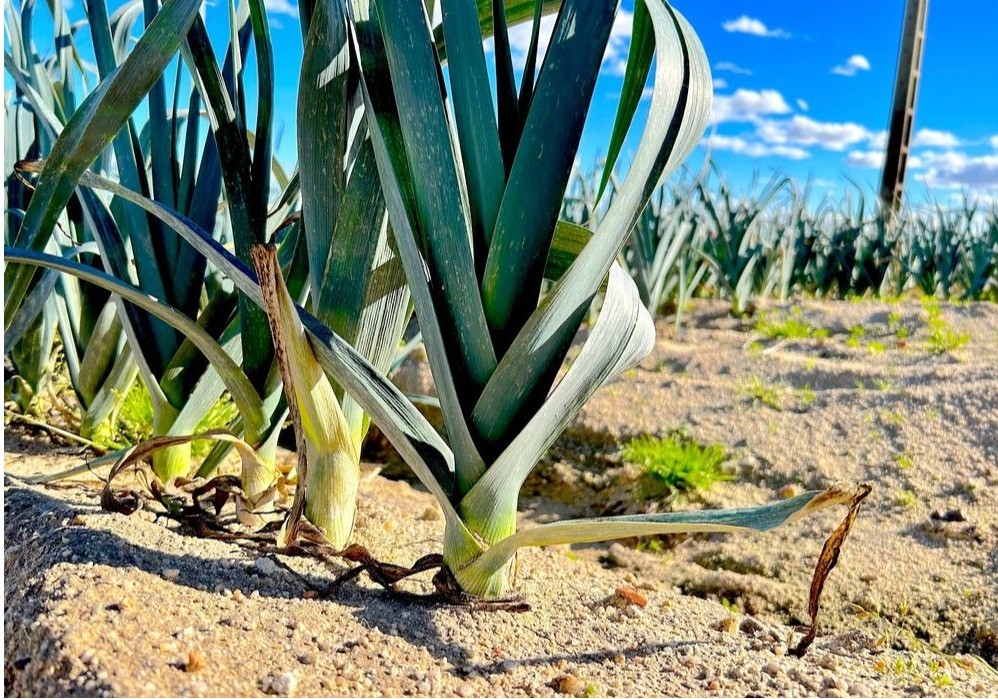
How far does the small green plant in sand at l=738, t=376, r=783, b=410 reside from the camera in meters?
2.18

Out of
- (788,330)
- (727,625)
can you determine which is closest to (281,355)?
(727,625)

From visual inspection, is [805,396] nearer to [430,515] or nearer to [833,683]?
[430,515]

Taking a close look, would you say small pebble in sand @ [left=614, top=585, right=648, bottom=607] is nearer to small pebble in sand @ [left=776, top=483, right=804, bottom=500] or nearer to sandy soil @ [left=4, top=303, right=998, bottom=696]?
sandy soil @ [left=4, top=303, right=998, bottom=696]

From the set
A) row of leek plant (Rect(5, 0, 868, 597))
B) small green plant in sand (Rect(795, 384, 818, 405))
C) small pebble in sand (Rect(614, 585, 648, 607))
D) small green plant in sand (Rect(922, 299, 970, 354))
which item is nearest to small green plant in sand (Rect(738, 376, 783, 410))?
small green plant in sand (Rect(795, 384, 818, 405))

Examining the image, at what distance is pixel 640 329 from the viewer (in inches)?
35.7

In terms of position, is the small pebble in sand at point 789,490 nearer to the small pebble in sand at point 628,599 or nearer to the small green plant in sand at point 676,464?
the small green plant in sand at point 676,464

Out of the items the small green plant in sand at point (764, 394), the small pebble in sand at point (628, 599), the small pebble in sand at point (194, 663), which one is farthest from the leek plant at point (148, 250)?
the small green plant in sand at point (764, 394)

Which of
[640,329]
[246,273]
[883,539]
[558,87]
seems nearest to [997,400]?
[883,539]

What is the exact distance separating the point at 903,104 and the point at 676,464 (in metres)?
5.34

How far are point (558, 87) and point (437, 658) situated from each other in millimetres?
598

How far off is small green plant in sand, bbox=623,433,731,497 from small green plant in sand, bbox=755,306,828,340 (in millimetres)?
1396

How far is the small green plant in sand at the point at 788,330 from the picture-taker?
3197 millimetres

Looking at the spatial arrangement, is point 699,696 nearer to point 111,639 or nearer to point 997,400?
point 111,639

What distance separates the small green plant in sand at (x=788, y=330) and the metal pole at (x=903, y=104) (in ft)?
8.88
